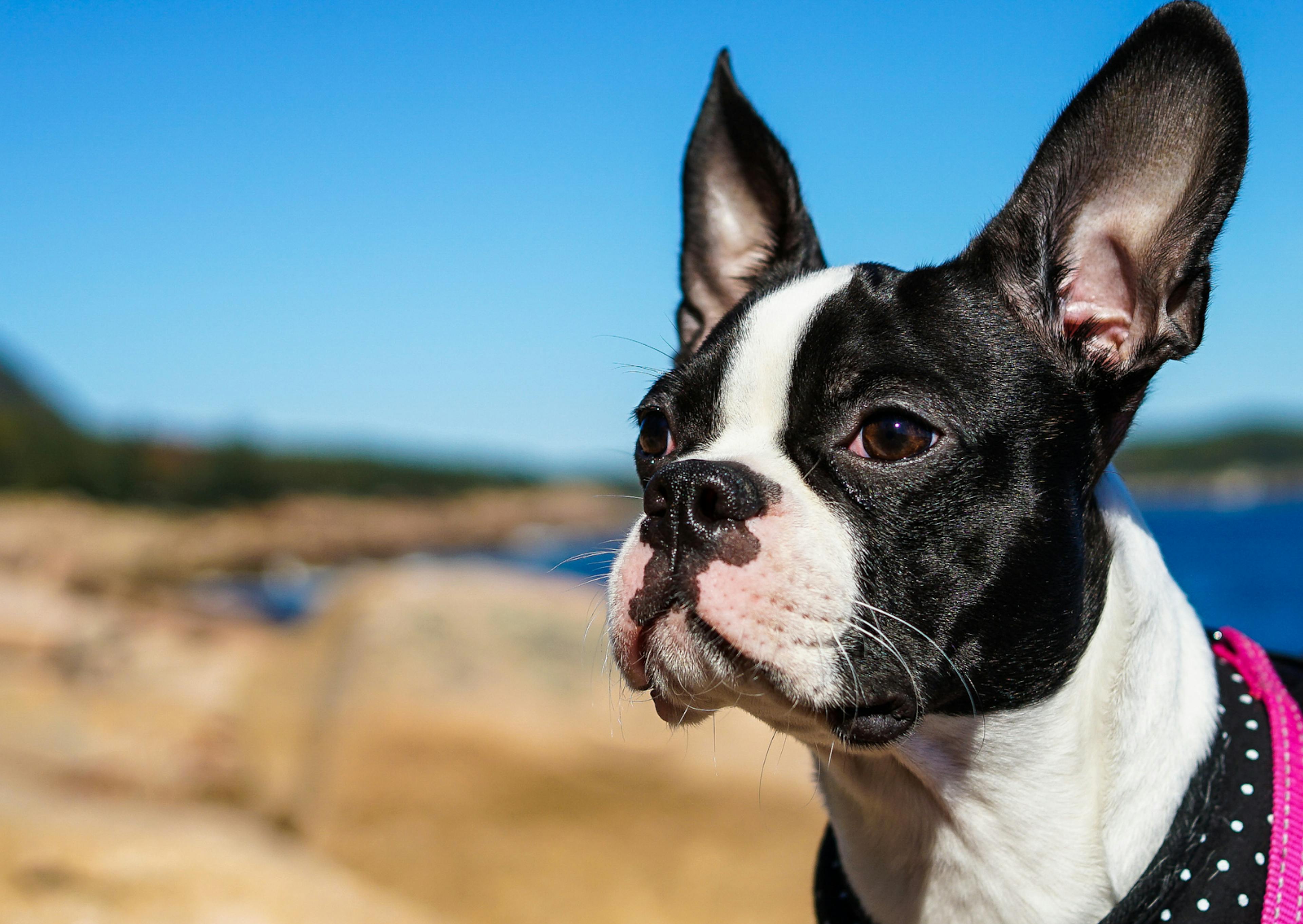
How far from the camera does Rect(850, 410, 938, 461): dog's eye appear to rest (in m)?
2.58

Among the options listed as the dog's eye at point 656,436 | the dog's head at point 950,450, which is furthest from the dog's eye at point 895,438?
the dog's eye at point 656,436

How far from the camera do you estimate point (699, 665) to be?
2.55 m

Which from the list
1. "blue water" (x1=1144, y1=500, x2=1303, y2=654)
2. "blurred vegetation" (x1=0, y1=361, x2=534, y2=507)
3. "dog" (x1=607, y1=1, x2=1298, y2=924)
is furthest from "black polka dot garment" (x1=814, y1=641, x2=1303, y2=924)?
"blurred vegetation" (x1=0, y1=361, x2=534, y2=507)

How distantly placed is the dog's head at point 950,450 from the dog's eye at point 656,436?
0.59 ft

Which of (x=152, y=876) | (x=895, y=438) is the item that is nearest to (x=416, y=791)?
(x=152, y=876)

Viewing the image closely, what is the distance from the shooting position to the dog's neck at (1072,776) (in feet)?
8.54

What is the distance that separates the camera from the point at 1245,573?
3841 cm

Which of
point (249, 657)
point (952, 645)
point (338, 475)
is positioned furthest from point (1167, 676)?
point (338, 475)

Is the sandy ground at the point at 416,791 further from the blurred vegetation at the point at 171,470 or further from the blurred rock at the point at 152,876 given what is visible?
the blurred vegetation at the point at 171,470

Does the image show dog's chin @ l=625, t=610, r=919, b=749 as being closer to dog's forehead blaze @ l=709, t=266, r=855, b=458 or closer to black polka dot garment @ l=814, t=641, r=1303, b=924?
dog's forehead blaze @ l=709, t=266, r=855, b=458

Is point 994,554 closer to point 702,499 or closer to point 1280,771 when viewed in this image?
point 702,499

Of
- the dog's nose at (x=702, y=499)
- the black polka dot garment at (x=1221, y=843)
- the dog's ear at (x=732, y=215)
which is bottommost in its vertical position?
the black polka dot garment at (x=1221, y=843)

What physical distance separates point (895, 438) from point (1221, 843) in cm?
126

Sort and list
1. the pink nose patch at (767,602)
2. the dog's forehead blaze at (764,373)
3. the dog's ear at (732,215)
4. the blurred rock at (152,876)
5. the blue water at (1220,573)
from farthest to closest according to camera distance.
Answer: the blue water at (1220,573) < the blurred rock at (152,876) < the dog's ear at (732,215) < the dog's forehead blaze at (764,373) < the pink nose patch at (767,602)
